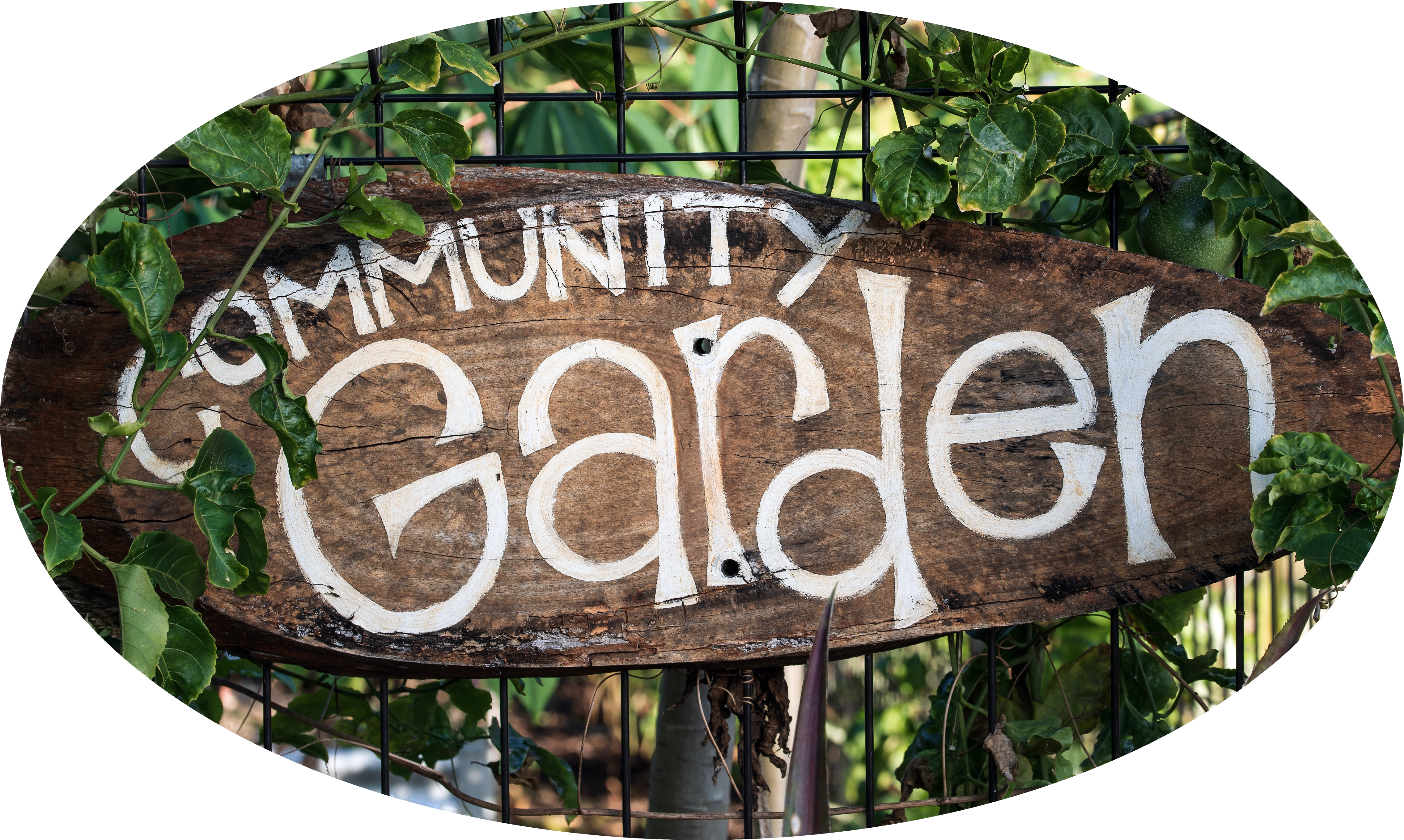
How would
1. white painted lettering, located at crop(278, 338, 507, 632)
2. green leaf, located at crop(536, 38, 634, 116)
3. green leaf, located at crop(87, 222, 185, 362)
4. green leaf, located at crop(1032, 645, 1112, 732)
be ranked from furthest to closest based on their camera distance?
green leaf, located at crop(1032, 645, 1112, 732) → green leaf, located at crop(536, 38, 634, 116) → white painted lettering, located at crop(278, 338, 507, 632) → green leaf, located at crop(87, 222, 185, 362)

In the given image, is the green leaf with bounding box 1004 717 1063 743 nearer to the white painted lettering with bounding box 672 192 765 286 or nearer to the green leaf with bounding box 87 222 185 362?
the white painted lettering with bounding box 672 192 765 286

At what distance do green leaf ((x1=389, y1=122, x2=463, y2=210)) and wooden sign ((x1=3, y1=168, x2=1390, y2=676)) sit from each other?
104 millimetres

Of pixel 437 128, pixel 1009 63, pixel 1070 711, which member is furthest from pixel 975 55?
pixel 1070 711

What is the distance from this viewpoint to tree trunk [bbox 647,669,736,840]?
1538mm

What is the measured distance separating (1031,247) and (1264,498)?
40 cm

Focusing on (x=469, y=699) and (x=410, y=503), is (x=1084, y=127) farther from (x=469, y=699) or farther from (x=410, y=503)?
(x=469, y=699)

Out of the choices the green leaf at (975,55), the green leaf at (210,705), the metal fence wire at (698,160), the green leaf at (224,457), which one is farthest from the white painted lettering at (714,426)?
the green leaf at (210,705)

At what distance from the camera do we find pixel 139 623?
3.02 feet

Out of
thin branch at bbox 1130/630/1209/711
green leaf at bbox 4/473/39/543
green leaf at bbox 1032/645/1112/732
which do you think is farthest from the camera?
green leaf at bbox 1032/645/1112/732

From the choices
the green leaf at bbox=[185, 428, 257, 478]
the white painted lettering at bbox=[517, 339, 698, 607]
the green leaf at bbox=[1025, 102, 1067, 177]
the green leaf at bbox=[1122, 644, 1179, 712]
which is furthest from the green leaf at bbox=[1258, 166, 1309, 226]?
the green leaf at bbox=[185, 428, 257, 478]

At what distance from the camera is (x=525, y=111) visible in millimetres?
2816

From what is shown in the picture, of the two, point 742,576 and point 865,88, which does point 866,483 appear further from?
point 865,88

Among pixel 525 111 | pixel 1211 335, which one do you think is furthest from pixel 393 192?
pixel 525 111

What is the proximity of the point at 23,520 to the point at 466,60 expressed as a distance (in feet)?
2.25
